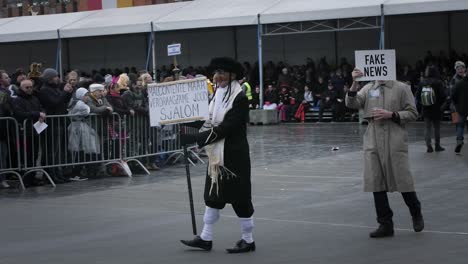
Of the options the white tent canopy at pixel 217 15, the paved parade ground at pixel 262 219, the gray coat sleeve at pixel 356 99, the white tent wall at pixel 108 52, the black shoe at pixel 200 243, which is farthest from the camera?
the white tent wall at pixel 108 52

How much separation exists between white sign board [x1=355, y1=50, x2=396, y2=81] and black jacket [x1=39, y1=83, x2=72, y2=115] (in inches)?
288

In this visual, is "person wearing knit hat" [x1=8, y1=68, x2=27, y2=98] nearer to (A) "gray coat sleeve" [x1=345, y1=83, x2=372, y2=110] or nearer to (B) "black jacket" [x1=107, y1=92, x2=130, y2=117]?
(B) "black jacket" [x1=107, y1=92, x2=130, y2=117]

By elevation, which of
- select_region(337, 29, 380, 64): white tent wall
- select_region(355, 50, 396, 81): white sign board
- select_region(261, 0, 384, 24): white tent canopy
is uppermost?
select_region(261, 0, 384, 24): white tent canopy

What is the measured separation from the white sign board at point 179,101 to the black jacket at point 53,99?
5926 millimetres

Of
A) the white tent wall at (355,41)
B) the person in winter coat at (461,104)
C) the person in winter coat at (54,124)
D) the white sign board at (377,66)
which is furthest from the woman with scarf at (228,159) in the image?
the white tent wall at (355,41)

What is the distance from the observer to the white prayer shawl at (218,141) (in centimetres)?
861

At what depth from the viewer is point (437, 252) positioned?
8.25 m

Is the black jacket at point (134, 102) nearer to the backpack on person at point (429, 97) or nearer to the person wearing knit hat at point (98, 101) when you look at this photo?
the person wearing knit hat at point (98, 101)

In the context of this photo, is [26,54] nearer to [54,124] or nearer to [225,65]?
[54,124]

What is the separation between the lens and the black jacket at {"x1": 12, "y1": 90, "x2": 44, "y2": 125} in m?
14.5

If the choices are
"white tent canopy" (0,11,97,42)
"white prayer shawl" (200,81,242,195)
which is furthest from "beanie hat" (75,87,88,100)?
"white tent canopy" (0,11,97,42)

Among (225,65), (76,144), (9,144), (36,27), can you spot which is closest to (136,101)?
(76,144)

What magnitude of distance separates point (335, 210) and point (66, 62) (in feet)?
100

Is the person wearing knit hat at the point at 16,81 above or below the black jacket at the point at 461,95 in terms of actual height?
above
